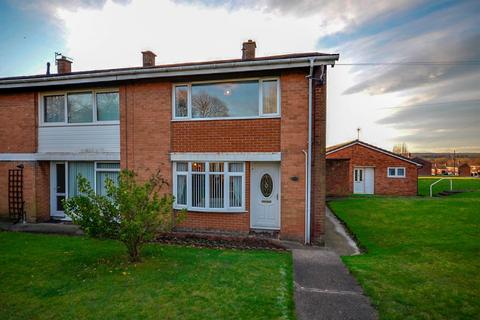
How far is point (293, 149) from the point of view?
7965 mm

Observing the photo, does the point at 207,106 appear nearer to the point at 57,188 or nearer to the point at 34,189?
the point at 57,188

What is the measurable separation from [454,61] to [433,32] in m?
3.48

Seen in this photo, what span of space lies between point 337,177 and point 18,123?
17.5m

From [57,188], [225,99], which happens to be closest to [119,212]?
[225,99]

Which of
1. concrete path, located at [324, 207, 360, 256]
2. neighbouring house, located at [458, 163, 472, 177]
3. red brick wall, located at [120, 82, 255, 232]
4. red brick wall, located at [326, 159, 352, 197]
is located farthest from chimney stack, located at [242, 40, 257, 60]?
neighbouring house, located at [458, 163, 472, 177]

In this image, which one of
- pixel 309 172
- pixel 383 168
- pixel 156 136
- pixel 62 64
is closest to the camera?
pixel 309 172

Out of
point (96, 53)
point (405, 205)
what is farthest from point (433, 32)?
point (96, 53)

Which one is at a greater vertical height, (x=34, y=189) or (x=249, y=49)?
(x=249, y=49)

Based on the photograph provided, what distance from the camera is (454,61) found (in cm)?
1396

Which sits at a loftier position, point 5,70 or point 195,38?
point 195,38

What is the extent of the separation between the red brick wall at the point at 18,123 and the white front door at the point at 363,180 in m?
24.7

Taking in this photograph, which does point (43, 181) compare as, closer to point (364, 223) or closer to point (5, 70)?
point (5, 70)

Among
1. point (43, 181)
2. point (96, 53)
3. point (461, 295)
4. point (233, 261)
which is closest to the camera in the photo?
point (461, 295)

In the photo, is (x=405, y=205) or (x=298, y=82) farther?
(x=405, y=205)
